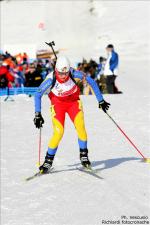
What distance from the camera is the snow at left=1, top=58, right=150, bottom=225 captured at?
6.55 meters

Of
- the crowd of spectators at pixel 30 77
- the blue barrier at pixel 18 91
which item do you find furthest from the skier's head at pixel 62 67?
the blue barrier at pixel 18 91

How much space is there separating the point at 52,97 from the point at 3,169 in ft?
8.12

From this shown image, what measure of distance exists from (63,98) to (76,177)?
4.41 feet

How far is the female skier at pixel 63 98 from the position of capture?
6.82 metres

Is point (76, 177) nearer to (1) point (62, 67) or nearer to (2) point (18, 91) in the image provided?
(1) point (62, 67)

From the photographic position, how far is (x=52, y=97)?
7266 mm

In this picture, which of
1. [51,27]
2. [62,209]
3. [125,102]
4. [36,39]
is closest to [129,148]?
[62,209]

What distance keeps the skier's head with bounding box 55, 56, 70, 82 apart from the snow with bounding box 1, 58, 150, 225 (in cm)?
171

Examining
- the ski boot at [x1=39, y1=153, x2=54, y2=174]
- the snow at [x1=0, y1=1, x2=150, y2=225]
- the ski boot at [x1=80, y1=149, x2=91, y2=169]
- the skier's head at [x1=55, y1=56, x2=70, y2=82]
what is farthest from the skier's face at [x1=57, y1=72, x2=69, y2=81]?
the snow at [x1=0, y1=1, x2=150, y2=225]

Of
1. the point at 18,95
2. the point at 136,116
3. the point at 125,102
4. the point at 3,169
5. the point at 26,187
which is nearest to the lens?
the point at 26,187

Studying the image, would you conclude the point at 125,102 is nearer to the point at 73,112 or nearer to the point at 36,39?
the point at 73,112

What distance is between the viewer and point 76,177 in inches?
304

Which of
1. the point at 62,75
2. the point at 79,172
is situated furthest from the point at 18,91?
Result: the point at 62,75

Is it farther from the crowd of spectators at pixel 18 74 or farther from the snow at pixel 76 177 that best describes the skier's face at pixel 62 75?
the crowd of spectators at pixel 18 74
